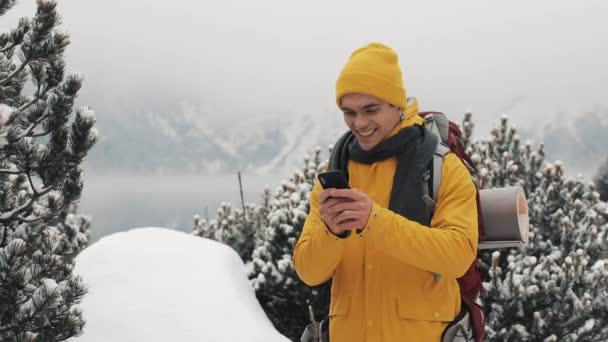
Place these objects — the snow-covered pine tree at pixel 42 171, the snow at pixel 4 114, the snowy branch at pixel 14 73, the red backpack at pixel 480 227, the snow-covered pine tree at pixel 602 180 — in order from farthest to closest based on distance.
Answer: the snow-covered pine tree at pixel 602 180, the snowy branch at pixel 14 73, the snow-covered pine tree at pixel 42 171, the snow at pixel 4 114, the red backpack at pixel 480 227

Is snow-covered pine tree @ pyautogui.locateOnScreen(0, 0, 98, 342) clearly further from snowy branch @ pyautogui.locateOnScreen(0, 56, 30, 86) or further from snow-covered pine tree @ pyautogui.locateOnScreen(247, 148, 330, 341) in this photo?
snow-covered pine tree @ pyautogui.locateOnScreen(247, 148, 330, 341)

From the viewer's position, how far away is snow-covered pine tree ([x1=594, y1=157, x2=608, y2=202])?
82.4 ft

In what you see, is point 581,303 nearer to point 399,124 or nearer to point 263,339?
point 263,339

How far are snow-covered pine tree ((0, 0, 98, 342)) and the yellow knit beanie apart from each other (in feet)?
5.39

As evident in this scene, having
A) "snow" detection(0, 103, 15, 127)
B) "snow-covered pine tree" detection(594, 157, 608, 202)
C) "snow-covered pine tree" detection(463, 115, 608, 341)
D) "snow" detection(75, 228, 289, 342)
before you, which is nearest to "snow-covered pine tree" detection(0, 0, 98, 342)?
"snow" detection(0, 103, 15, 127)

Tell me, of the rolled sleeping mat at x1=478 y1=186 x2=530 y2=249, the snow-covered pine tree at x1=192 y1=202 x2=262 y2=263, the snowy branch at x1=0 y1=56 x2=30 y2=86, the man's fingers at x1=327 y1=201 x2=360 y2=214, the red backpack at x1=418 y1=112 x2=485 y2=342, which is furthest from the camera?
the snow-covered pine tree at x1=192 y1=202 x2=262 y2=263

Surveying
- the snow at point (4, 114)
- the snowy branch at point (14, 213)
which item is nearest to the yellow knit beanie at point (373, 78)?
the snow at point (4, 114)

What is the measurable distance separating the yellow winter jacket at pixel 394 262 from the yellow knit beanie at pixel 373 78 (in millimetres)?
122

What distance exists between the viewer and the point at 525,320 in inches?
232

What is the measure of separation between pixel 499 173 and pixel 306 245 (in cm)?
558

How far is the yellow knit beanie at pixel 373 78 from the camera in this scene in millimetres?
1937

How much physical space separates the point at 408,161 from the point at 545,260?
179 inches

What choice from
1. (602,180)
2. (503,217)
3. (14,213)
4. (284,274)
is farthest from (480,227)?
(602,180)

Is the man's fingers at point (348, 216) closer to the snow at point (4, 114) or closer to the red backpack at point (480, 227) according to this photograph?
the red backpack at point (480, 227)
